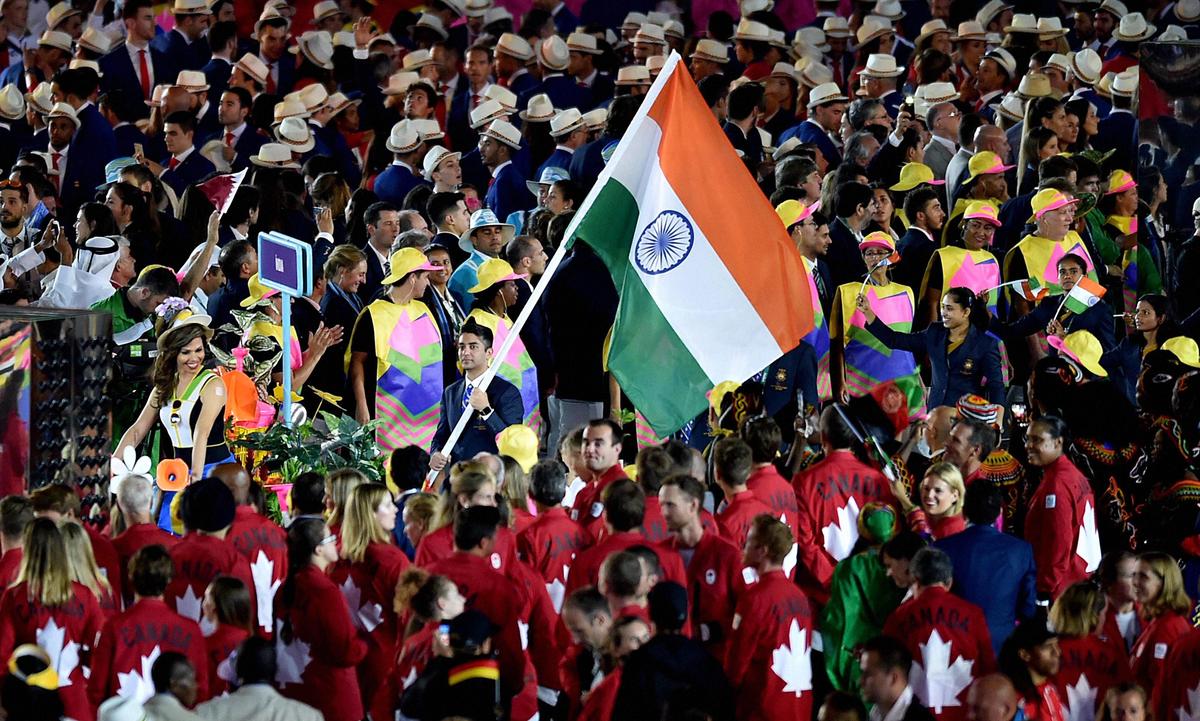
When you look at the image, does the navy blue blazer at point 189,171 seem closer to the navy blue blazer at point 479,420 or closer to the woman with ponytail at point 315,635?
the navy blue blazer at point 479,420

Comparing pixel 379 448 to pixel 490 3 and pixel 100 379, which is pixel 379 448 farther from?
pixel 490 3

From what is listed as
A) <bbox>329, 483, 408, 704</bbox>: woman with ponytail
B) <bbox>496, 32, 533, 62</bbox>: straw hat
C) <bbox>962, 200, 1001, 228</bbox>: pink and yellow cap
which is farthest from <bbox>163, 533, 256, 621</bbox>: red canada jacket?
<bbox>496, 32, 533, 62</bbox>: straw hat

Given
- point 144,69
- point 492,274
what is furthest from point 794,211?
point 144,69

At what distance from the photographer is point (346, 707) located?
31.9 feet

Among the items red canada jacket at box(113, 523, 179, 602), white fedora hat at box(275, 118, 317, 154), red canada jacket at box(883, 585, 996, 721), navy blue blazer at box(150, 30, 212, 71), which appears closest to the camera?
red canada jacket at box(883, 585, 996, 721)

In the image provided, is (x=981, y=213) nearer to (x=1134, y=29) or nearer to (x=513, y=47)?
(x=1134, y=29)

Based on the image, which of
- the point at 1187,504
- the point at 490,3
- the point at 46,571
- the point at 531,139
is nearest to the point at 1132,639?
the point at 1187,504

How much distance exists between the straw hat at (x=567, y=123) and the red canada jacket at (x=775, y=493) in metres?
8.16

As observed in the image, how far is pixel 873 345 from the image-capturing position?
14.5 m

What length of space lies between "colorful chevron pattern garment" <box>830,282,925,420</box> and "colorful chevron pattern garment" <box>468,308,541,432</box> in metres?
2.02

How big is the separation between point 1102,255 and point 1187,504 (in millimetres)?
5257

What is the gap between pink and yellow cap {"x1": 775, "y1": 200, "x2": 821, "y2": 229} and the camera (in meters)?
14.8

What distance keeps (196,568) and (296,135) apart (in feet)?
31.1

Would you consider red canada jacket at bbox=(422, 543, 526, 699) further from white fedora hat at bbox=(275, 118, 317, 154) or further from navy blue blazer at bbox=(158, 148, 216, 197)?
white fedora hat at bbox=(275, 118, 317, 154)
